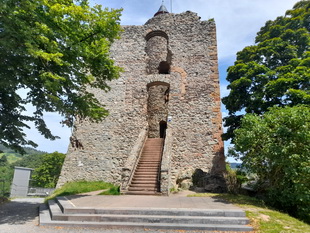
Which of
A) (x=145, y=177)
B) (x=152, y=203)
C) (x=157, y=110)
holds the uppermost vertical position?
(x=157, y=110)

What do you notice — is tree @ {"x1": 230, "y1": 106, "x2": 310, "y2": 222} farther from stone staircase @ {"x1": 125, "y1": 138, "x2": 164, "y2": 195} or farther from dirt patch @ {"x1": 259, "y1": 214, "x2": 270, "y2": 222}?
stone staircase @ {"x1": 125, "y1": 138, "x2": 164, "y2": 195}

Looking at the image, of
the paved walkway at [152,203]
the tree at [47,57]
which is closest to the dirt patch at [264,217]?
the paved walkway at [152,203]

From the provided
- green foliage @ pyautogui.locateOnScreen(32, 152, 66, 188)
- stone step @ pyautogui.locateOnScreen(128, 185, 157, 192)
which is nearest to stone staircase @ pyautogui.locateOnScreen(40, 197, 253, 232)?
stone step @ pyautogui.locateOnScreen(128, 185, 157, 192)

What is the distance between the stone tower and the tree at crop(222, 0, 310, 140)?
143 centimetres

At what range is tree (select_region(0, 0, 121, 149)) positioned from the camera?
4973 millimetres

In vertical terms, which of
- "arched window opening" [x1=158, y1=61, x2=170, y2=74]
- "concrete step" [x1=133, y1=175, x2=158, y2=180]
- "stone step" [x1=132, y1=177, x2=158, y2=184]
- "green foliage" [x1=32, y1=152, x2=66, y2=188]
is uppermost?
"arched window opening" [x1=158, y1=61, x2=170, y2=74]

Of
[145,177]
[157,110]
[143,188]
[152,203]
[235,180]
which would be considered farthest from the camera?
[157,110]

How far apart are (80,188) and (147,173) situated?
117 inches

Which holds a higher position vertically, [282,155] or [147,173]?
[282,155]

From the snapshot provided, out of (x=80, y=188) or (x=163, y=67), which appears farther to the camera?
(x=163, y=67)

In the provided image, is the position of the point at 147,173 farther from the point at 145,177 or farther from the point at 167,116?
the point at 167,116

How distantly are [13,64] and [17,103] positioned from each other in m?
1.77

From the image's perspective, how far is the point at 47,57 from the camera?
502cm

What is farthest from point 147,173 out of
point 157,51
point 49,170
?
point 49,170
